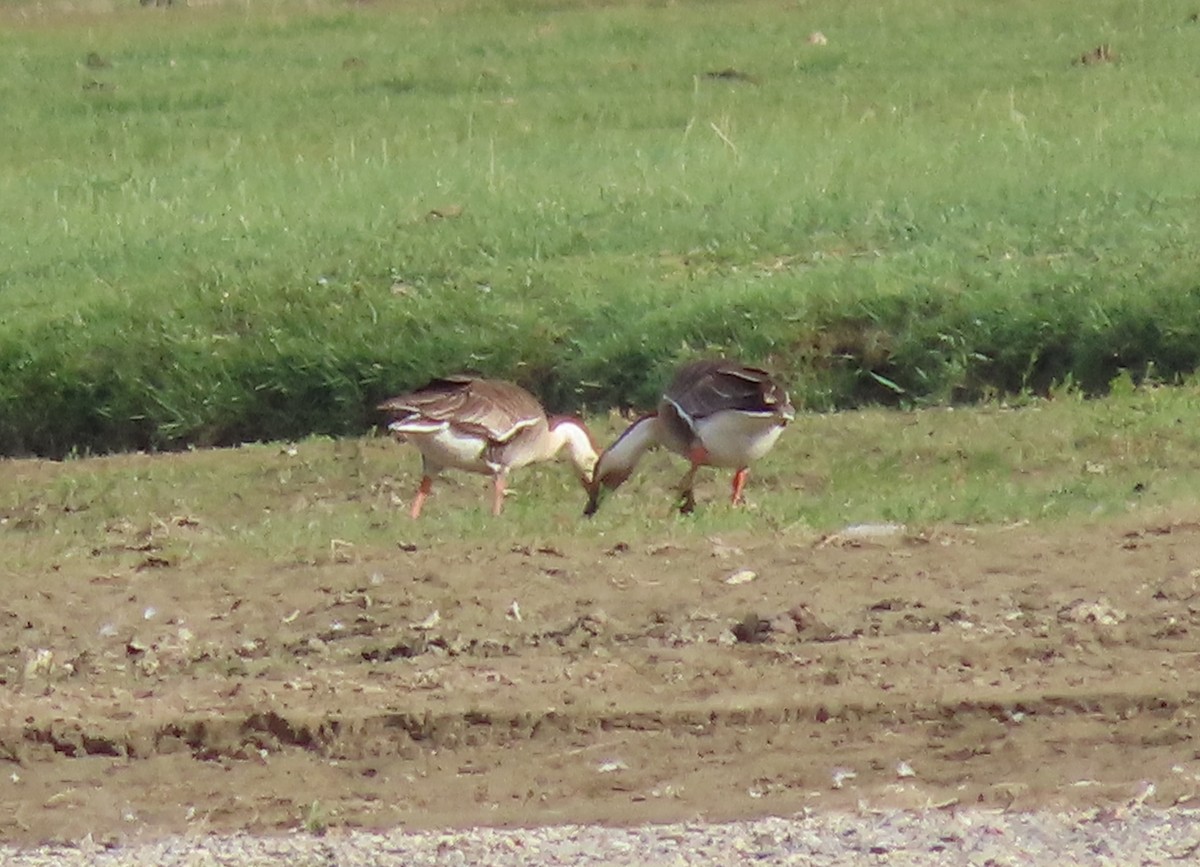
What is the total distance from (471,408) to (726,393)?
4.00 ft

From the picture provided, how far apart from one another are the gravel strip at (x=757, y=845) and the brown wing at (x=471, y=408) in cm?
426

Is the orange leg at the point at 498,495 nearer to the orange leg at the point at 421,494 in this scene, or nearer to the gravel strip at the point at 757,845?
the orange leg at the point at 421,494

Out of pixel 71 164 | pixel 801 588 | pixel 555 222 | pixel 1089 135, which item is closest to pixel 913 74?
pixel 1089 135

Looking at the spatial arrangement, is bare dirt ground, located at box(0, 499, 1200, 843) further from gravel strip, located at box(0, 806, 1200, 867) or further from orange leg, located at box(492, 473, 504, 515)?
orange leg, located at box(492, 473, 504, 515)

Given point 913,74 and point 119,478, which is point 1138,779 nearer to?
point 119,478

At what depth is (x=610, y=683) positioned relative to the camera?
23.3ft

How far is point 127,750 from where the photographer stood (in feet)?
22.6

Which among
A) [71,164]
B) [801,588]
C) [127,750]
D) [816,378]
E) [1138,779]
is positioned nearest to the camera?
[1138,779]

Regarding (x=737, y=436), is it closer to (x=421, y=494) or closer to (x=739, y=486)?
(x=739, y=486)

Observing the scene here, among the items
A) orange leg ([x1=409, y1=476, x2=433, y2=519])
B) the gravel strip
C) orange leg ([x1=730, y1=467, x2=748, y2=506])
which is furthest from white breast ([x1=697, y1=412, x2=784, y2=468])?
the gravel strip

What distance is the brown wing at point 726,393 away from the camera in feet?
31.7

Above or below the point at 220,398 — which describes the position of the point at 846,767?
above

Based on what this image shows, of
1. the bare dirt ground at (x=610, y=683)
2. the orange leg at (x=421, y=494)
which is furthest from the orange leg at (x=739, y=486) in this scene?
the orange leg at (x=421, y=494)

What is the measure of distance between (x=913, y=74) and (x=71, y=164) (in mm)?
7394
